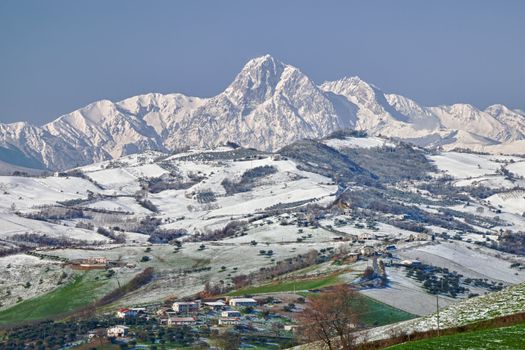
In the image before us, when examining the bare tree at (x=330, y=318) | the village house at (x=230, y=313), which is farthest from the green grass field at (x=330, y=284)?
the bare tree at (x=330, y=318)

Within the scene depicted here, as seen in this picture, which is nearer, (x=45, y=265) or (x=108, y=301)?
(x=108, y=301)

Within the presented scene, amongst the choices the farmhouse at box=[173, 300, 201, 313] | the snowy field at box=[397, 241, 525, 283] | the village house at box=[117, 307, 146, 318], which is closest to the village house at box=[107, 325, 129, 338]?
the village house at box=[117, 307, 146, 318]

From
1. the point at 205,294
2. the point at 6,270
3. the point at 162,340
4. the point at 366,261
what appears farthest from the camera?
the point at 6,270

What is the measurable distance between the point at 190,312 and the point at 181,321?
27.7 ft

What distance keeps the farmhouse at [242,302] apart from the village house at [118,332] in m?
20.4

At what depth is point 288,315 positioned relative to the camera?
125 meters

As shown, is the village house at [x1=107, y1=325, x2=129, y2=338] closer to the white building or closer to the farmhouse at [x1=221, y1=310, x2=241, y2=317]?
the white building

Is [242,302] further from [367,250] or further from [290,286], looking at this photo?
[367,250]

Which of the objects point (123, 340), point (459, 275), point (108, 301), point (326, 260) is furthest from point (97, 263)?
point (123, 340)

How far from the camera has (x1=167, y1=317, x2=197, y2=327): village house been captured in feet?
399

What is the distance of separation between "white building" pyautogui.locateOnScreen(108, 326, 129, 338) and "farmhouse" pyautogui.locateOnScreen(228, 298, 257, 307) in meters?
20.4

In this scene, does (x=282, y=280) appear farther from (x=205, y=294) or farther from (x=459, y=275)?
(x=459, y=275)

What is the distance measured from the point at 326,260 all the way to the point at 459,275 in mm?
24970

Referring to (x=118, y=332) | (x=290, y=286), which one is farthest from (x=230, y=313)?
(x=290, y=286)
